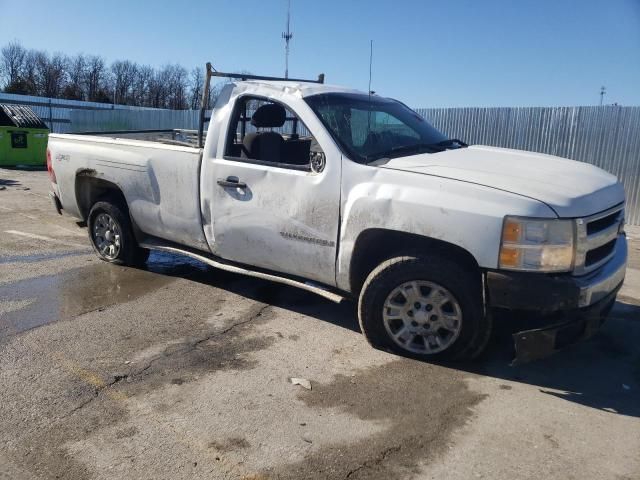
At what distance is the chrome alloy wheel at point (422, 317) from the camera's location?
3803 mm

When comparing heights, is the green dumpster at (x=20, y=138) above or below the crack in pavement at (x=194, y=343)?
above

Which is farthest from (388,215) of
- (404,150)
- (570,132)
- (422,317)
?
(570,132)

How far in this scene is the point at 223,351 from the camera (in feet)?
13.6

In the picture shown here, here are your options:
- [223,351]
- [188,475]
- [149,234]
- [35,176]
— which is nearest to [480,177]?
[223,351]

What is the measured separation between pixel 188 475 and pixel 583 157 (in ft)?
36.9

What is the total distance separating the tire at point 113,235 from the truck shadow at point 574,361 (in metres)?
1.29

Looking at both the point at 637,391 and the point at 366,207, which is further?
the point at 366,207

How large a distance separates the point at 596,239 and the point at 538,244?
21.8 inches

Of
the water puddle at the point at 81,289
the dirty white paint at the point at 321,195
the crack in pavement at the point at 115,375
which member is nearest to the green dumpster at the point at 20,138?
the water puddle at the point at 81,289

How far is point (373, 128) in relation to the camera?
477 cm

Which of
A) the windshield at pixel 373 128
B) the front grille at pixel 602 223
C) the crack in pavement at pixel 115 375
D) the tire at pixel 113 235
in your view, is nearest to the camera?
the crack in pavement at pixel 115 375

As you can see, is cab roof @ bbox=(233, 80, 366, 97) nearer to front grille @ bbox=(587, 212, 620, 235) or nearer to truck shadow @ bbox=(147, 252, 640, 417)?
truck shadow @ bbox=(147, 252, 640, 417)

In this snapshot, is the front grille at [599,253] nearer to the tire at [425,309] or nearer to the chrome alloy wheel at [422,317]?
the tire at [425,309]

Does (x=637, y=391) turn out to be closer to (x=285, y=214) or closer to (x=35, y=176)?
(x=285, y=214)
